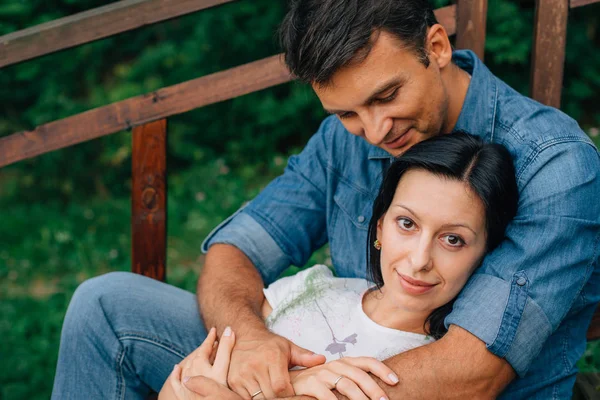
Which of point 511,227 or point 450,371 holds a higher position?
point 511,227

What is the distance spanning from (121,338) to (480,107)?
1398 mm

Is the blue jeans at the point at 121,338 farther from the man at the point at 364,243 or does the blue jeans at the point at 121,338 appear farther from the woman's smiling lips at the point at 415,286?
the woman's smiling lips at the point at 415,286

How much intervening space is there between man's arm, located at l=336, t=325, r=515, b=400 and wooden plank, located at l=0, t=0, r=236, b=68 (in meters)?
1.58

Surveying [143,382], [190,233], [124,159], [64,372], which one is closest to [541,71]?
[143,382]

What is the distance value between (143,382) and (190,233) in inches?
113

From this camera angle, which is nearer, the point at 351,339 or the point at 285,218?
the point at 351,339

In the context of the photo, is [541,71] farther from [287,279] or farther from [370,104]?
[287,279]

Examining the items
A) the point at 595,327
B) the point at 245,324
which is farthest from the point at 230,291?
the point at 595,327

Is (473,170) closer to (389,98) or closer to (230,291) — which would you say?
(389,98)

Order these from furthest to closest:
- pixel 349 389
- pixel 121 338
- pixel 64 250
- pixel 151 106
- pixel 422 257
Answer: pixel 64 250, pixel 151 106, pixel 121 338, pixel 422 257, pixel 349 389

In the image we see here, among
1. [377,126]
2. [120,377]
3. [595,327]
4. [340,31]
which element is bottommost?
[595,327]

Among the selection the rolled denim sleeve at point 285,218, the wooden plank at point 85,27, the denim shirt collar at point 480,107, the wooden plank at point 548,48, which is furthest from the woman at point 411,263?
the wooden plank at point 85,27

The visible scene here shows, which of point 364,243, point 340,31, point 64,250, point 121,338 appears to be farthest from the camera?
point 64,250

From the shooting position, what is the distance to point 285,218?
2.79 m
